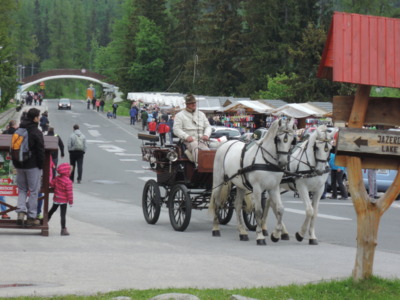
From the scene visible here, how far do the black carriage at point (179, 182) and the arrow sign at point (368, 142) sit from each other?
23.4 feet

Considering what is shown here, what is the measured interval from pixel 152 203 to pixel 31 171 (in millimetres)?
4245

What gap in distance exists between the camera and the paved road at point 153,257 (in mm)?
11094

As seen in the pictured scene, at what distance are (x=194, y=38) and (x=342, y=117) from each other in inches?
4394

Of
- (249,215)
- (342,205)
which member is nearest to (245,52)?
(342,205)

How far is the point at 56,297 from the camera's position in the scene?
9.70 m

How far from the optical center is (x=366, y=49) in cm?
1066

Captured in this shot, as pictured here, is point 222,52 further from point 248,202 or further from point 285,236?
point 285,236

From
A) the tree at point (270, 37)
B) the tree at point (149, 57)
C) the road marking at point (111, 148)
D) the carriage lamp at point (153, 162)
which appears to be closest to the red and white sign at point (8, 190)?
the carriage lamp at point (153, 162)

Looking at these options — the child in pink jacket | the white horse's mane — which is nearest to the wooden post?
the white horse's mane

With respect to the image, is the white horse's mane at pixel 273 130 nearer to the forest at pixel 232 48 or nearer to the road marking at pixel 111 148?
the road marking at pixel 111 148

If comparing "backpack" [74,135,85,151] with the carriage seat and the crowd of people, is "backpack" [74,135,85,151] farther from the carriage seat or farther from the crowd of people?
the crowd of people

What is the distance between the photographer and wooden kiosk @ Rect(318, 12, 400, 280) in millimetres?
10578

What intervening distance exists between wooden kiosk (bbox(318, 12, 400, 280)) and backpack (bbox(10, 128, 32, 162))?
6413 millimetres

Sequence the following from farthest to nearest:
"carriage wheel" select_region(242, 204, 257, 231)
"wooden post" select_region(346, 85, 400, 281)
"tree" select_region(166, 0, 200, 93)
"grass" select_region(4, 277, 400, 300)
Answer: "tree" select_region(166, 0, 200, 93) → "carriage wheel" select_region(242, 204, 257, 231) → "wooden post" select_region(346, 85, 400, 281) → "grass" select_region(4, 277, 400, 300)
